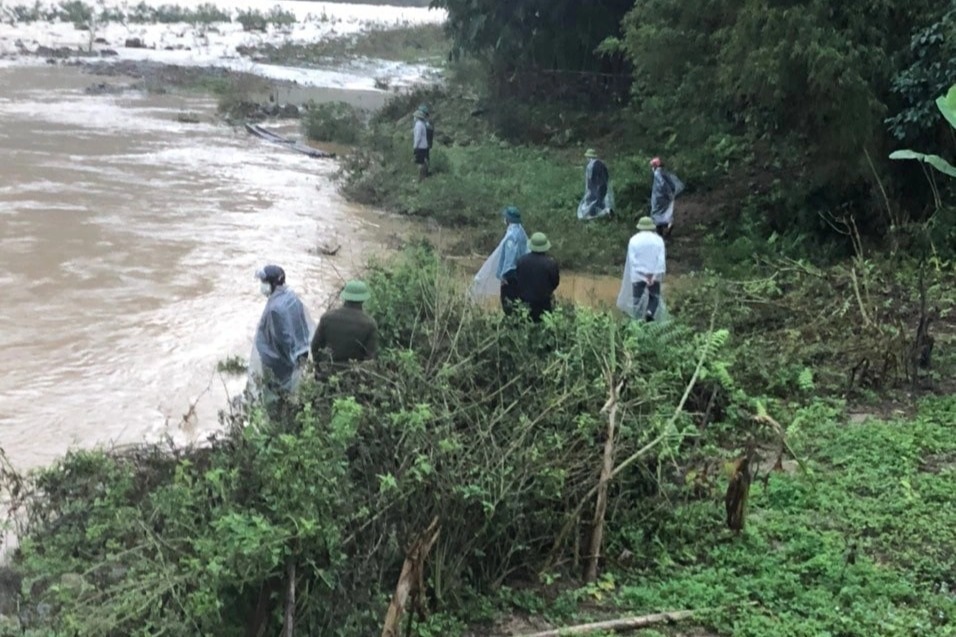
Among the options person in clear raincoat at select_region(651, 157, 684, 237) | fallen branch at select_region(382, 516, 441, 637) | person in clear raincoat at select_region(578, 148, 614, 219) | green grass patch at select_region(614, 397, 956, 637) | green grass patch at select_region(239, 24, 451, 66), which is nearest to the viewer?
fallen branch at select_region(382, 516, 441, 637)

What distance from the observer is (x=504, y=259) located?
10.8 metres

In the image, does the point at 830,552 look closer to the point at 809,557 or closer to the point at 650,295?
the point at 809,557

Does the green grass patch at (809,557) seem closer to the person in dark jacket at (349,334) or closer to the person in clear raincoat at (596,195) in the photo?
the person in dark jacket at (349,334)

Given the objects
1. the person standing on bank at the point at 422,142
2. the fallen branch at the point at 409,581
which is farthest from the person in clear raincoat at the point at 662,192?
the fallen branch at the point at 409,581

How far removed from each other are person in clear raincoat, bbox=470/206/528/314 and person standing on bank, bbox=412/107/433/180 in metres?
9.64

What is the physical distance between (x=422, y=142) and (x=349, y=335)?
13059mm

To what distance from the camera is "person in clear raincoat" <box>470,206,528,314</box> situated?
10.3m

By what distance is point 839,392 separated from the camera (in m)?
9.12

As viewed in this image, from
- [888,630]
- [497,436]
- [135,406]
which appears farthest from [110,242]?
[888,630]

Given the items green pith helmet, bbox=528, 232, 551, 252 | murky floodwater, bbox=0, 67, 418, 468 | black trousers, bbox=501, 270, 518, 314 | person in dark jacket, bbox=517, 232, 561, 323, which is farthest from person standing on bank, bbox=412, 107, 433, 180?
person in dark jacket, bbox=517, 232, 561, 323

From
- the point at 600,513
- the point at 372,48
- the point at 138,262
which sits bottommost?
the point at 138,262

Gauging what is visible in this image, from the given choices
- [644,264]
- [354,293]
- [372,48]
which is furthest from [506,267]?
[372,48]

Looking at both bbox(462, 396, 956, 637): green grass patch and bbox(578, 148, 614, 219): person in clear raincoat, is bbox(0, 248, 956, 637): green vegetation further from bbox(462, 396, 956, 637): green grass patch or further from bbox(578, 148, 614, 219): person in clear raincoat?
bbox(578, 148, 614, 219): person in clear raincoat

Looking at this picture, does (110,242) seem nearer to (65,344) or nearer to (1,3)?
(65,344)
